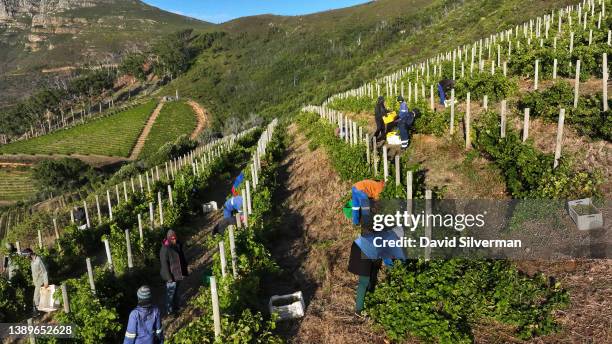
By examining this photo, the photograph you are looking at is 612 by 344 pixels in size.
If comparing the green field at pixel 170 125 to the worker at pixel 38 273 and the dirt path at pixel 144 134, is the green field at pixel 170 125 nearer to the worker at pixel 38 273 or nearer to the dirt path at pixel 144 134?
the dirt path at pixel 144 134

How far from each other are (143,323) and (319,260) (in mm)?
3677

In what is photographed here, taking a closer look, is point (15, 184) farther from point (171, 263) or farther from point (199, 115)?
point (171, 263)

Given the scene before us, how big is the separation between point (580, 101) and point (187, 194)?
1362 cm

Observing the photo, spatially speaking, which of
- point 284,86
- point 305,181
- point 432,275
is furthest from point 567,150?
point 284,86

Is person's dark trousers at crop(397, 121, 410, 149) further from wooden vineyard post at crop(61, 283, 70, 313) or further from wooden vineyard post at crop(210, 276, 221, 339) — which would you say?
wooden vineyard post at crop(61, 283, 70, 313)

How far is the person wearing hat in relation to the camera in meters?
5.83

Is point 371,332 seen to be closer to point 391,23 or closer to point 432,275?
point 432,275

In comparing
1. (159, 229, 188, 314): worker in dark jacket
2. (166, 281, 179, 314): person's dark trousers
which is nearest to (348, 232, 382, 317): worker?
(159, 229, 188, 314): worker in dark jacket

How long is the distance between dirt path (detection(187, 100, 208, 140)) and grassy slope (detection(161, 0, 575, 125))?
243 cm

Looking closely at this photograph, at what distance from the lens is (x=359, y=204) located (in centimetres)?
793

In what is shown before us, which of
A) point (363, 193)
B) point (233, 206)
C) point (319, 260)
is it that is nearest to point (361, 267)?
point (363, 193)

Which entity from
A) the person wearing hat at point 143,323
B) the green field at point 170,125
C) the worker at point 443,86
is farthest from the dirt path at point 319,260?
the green field at point 170,125

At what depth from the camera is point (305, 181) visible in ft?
48.2

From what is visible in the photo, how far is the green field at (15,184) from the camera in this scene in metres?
58.5
